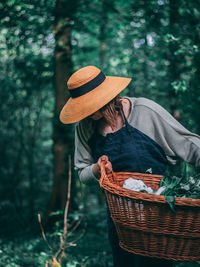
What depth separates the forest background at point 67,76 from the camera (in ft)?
13.0

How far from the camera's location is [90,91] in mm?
2363

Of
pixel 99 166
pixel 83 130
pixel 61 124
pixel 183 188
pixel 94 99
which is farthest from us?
pixel 61 124

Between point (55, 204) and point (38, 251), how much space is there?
0.98 meters

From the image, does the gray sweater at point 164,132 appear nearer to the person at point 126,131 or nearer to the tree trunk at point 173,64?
the person at point 126,131

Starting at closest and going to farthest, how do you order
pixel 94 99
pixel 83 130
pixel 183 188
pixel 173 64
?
pixel 183 188 < pixel 94 99 < pixel 83 130 < pixel 173 64

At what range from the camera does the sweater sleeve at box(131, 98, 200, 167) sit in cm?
223

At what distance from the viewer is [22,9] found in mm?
4605

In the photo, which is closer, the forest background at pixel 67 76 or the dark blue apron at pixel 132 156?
the dark blue apron at pixel 132 156

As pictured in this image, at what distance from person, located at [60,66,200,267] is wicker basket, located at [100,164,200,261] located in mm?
406

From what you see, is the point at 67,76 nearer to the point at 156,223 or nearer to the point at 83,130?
the point at 83,130

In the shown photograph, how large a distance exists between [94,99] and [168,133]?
62cm

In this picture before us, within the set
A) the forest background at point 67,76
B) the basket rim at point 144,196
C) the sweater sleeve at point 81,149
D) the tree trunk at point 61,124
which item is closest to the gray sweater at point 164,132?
the sweater sleeve at point 81,149

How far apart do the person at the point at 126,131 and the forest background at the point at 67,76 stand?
879 mm

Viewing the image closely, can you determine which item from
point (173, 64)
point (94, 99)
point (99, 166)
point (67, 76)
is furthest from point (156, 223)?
point (67, 76)
